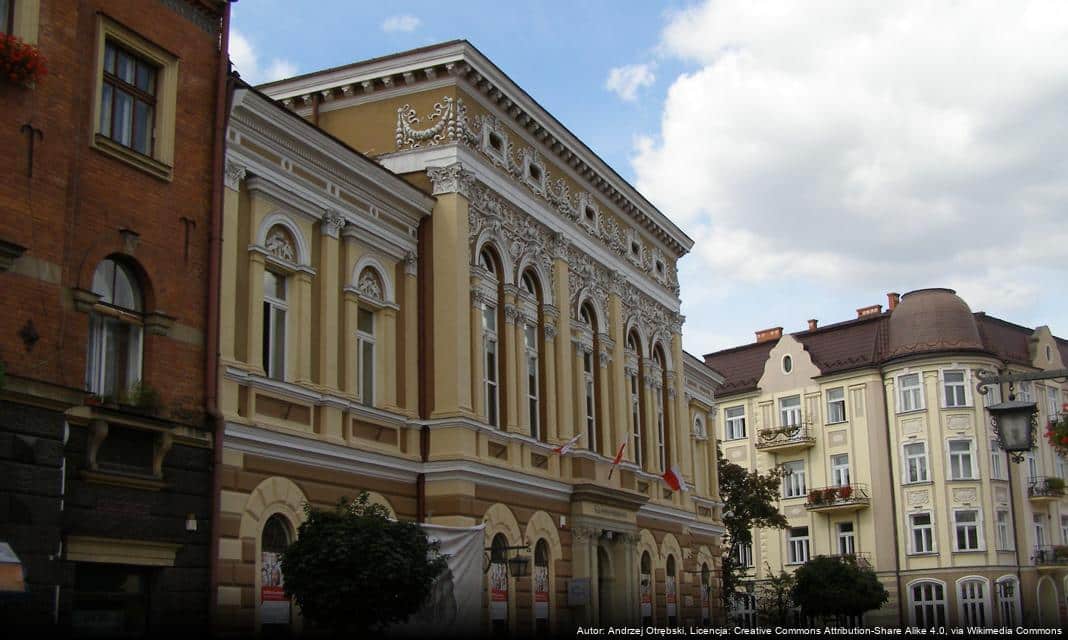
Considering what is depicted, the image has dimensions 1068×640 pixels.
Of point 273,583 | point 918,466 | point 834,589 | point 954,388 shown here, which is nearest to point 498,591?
point 273,583

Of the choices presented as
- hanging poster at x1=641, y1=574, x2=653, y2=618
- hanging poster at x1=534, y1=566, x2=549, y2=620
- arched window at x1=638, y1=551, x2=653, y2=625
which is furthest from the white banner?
hanging poster at x1=641, y1=574, x2=653, y2=618

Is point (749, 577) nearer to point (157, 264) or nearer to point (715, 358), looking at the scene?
point (715, 358)

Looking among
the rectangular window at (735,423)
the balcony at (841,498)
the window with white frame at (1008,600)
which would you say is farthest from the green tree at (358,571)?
the rectangular window at (735,423)

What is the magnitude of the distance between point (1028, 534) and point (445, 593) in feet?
138

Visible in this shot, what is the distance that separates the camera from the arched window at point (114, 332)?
61.5 ft

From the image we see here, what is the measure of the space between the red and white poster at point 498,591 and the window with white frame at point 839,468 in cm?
3653

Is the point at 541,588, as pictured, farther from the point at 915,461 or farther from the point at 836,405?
the point at 836,405

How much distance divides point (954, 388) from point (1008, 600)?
31.7ft

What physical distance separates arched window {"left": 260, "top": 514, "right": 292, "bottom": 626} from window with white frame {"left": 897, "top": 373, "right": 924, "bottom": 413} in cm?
4268

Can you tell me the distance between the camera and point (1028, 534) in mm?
58781

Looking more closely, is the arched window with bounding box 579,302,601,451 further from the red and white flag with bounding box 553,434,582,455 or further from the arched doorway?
the arched doorway

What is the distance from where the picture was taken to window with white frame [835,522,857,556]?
6056 cm

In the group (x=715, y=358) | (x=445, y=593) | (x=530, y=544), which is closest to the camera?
(x=445, y=593)

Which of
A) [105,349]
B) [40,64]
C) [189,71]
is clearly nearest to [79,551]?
[105,349]
